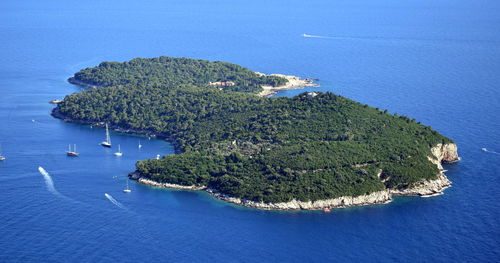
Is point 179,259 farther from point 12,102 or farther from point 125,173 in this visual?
point 12,102

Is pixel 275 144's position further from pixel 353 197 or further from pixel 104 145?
pixel 104 145

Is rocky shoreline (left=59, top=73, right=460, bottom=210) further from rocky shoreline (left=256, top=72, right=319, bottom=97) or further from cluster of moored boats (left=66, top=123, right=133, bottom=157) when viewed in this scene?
rocky shoreline (left=256, top=72, right=319, bottom=97)

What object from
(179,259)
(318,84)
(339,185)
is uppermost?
(318,84)

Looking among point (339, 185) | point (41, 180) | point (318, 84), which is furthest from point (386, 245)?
point (318, 84)

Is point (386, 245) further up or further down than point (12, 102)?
further down

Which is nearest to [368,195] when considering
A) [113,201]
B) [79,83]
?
[113,201]

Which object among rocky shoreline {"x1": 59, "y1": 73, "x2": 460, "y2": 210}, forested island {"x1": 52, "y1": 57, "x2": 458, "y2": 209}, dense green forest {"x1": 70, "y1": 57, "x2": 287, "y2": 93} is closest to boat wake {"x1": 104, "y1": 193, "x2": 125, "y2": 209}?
rocky shoreline {"x1": 59, "y1": 73, "x2": 460, "y2": 210}

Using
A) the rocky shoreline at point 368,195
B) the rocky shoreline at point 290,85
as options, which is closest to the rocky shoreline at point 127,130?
the rocky shoreline at point 368,195
